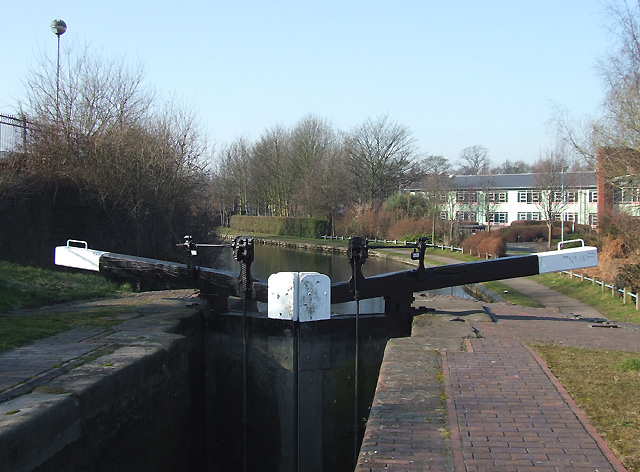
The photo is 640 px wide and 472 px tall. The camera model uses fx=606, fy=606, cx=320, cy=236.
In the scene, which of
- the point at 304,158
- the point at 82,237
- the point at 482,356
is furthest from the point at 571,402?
the point at 304,158

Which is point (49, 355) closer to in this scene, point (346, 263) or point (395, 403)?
point (395, 403)

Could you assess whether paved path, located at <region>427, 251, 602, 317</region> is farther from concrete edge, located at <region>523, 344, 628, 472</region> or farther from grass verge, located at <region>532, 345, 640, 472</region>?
concrete edge, located at <region>523, 344, 628, 472</region>

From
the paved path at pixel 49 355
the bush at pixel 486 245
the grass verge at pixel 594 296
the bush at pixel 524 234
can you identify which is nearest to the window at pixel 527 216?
the bush at pixel 524 234

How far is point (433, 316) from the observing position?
833cm

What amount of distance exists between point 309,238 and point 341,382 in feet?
126

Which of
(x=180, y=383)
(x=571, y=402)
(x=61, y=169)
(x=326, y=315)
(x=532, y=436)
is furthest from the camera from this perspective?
(x=61, y=169)

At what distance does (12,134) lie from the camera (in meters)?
14.7

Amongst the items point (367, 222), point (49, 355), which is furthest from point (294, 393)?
point (367, 222)

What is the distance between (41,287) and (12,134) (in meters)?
6.17

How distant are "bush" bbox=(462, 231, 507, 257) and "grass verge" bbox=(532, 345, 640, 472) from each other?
21.5 metres

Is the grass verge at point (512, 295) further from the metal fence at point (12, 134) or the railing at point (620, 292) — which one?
the metal fence at point (12, 134)

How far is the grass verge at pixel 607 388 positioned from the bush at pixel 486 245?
2149cm

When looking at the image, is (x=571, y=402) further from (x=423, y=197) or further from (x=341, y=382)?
(x=423, y=197)

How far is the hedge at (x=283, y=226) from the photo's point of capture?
153 ft
